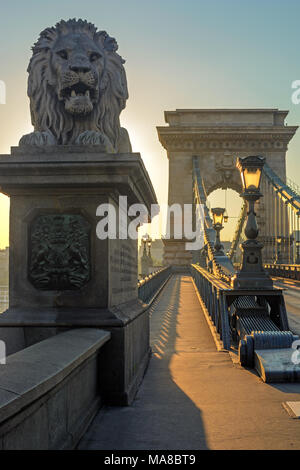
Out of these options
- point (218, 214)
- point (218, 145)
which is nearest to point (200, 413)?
point (218, 214)

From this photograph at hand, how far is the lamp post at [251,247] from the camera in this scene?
7.79 meters

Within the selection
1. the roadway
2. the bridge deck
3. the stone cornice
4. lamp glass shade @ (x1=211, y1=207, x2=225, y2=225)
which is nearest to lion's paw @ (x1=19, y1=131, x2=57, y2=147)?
the bridge deck

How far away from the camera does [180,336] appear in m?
8.77

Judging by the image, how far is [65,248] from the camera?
3.85m

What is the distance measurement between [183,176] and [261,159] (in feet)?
149

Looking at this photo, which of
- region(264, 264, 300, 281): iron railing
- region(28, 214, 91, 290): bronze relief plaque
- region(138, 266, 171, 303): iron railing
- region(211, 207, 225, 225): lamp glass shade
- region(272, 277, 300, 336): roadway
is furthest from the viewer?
region(264, 264, 300, 281): iron railing

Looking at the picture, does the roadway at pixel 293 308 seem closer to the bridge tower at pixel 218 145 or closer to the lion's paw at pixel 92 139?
the lion's paw at pixel 92 139

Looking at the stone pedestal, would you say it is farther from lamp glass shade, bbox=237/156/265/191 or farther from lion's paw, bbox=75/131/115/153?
lamp glass shade, bbox=237/156/265/191

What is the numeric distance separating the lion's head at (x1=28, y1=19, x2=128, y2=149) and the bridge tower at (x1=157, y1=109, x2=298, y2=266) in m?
48.8

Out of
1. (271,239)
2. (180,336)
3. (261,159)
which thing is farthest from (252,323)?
(271,239)

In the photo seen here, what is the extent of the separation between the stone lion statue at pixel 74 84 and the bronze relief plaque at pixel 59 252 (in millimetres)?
673

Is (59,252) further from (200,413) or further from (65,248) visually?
(200,413)

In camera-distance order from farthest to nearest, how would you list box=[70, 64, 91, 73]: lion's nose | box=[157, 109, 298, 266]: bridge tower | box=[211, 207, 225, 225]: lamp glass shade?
box=[157, 109, 298, 266]: bridge tower
box=[211, 207, 225, 225]: lamp glass shade
box=[70, 64, 91, 73]: lion's nose

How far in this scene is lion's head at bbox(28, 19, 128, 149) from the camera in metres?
4.20
